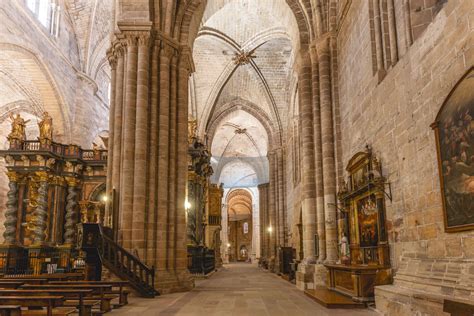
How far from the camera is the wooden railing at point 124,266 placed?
1055 centimetres

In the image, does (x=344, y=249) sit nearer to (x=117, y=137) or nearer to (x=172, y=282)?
(x=172, y=282)

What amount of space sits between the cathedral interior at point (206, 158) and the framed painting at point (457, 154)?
3cm

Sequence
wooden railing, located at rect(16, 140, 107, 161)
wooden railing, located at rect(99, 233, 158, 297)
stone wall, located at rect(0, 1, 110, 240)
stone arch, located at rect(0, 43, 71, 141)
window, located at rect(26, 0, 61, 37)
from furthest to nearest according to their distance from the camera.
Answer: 1. wooden railing, located at rect(16, 140, 107, 161)
2. window, located at rect(26, 0, 61, 37)
3. stone arch, located at rect(0, 43, 71, 141)
4. stone wall, located at rect(0, 1, 110, 240)
5. wooden railing, located at rect(99, 233, 158, 297)

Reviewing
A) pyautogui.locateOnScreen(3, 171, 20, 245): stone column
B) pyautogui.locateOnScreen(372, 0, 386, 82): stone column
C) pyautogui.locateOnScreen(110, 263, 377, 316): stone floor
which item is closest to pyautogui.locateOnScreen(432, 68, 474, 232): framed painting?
pyautogui.locateOnScreen(110, 263, 377, 316): stone floor

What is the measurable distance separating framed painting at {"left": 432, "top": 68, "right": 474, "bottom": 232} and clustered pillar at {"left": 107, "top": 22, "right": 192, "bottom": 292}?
8053mm

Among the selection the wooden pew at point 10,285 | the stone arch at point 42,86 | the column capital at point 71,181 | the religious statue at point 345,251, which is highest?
the stone arch at point 42,86

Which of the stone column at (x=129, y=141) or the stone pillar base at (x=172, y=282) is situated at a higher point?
the stone column at (x=129, y=141)

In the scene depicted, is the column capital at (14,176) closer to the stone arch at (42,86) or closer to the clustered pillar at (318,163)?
the stone arch at (42,86)

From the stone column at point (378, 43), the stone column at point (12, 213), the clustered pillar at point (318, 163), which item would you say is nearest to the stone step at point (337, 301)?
the clustered pillar at point (318, 163)

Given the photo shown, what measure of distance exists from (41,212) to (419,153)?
61.9 feet

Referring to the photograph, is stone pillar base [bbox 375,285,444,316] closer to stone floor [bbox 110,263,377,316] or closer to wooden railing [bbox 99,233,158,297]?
stone floor [bbox 110,263,377,316]

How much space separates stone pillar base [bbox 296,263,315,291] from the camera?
46.0ft

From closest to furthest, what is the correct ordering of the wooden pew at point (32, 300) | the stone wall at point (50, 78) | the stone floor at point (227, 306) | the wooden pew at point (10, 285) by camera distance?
the wooden pew at point (32, 300) < the wooden pew at point (10, 285) < the stone floor at point (227, 306) < the stone wall at point (50, 78)

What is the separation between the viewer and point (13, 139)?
2198 cm
